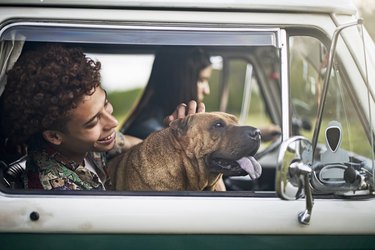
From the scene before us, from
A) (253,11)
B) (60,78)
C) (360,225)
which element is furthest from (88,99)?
(360,225)

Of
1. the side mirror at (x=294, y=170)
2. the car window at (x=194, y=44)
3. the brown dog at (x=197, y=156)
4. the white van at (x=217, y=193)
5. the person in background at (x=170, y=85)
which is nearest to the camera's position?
the side mirror at (x=294, y=170)

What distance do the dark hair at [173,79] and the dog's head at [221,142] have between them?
1218mm

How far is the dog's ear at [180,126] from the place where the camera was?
3.24m

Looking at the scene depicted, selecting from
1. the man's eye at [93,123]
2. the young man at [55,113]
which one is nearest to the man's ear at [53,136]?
the young man at [55,113]

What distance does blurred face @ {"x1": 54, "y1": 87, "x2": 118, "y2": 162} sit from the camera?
3176mm

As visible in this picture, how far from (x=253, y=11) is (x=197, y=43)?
0.82ft

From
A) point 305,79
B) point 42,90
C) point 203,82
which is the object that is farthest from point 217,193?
point 305,79

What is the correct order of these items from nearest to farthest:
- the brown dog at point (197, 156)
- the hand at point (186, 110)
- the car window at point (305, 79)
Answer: the brown dog at point (197, 156) → the hand at point (186, 110) → the car window at point (305, 79)

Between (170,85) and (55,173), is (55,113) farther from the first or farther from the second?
(170,85)

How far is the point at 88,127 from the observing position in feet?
10.5

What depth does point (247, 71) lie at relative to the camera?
572cm

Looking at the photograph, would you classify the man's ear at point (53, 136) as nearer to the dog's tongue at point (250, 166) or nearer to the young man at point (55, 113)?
the young man at point (55, 113)

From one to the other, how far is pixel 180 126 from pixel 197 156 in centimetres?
15

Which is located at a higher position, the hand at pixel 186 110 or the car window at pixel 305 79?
the car window at pixel 305 79
